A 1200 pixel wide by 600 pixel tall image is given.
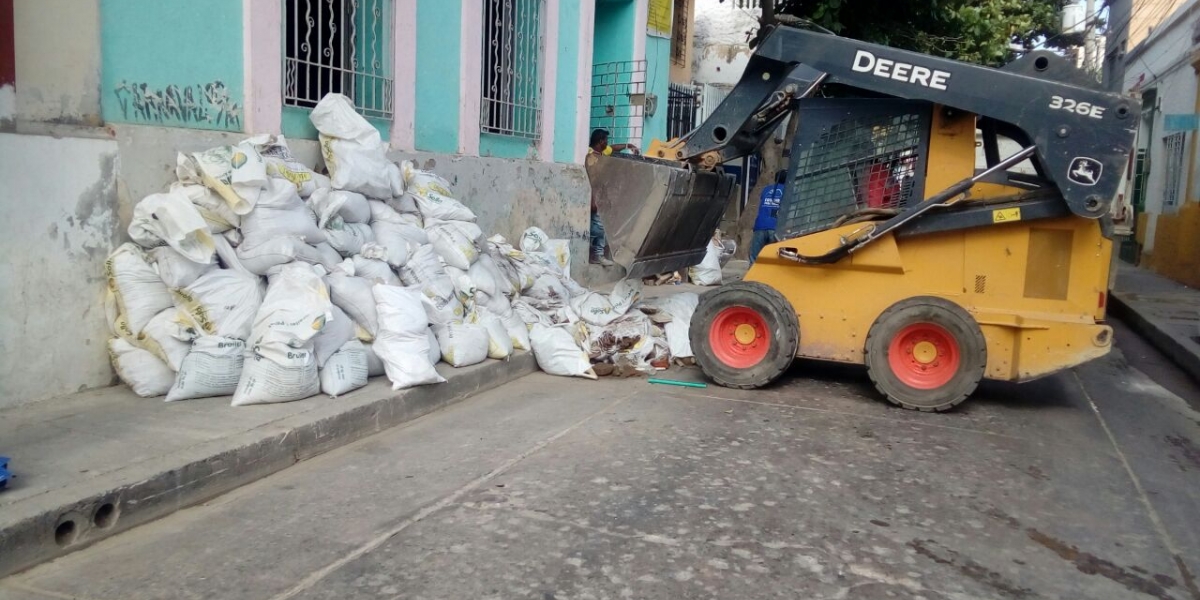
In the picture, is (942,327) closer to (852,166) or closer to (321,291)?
(852,166)

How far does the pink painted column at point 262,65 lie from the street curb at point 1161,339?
747 centimetres

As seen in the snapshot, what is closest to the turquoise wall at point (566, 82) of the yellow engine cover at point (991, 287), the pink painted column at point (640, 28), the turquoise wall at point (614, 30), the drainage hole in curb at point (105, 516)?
the turquoise wall at point (614, 30)

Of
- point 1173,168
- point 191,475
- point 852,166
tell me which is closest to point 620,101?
point 852,166

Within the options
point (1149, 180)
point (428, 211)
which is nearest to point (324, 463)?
point (428, 211)

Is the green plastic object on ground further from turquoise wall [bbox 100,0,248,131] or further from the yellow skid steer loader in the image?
turquoise wall [bbox 100,0,248,131]

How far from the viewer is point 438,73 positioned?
8141 mm

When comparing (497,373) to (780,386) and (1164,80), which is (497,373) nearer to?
(780,386)

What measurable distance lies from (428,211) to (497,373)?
4.90 feet

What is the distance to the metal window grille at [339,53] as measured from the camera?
22.0 feet

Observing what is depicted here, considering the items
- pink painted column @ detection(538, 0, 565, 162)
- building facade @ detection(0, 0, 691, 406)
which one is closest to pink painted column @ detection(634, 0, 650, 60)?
building facade @ detection(0, 0, 691, 406)

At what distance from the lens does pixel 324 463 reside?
452cm

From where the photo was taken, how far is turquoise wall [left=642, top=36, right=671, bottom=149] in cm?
1259

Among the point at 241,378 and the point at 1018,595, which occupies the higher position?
the point at 241,378

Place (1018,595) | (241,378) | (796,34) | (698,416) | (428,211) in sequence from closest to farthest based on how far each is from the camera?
(1018,595) < (241,378) < (698,416) < (796,34) < (428,211)
